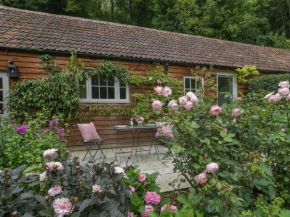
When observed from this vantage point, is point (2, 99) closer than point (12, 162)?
No

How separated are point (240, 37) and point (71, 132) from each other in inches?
611

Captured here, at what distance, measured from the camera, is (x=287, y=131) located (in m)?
1.74

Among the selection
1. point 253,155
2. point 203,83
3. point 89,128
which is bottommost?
point 89,128

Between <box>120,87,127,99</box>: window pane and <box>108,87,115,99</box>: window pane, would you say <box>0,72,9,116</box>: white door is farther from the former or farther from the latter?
<box>120,87,127,99</box>: window pane

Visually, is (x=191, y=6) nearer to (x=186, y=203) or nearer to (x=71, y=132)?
(x=71, y=132)

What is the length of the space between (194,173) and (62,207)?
107 cm

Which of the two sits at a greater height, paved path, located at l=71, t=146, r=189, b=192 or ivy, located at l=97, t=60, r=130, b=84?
ivy, located at l=97, t=60, r=130, b=84

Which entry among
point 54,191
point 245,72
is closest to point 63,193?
point 54,191

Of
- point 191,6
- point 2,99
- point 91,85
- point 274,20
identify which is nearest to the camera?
point 2,99

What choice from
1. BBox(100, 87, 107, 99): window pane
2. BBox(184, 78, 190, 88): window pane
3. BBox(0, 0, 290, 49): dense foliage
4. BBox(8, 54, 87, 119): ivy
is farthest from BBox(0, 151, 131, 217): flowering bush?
BBox(0, 0, 290, 49): dense foliage

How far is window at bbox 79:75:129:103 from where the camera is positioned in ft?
17.1

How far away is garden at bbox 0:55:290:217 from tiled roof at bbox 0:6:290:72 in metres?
4.01

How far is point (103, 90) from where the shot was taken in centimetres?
542

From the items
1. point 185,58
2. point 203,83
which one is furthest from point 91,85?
point 203,83
